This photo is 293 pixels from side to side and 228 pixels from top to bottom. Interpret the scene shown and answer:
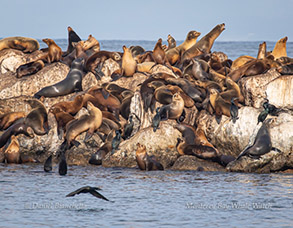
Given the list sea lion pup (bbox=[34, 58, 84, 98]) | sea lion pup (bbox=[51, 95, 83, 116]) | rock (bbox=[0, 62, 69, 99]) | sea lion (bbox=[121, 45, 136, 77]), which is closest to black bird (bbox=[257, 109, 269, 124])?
sea lion pup (bbox=[51, 95, 83, 116])

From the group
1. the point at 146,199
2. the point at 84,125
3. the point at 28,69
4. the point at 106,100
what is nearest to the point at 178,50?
the point at 28,69

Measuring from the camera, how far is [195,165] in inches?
735

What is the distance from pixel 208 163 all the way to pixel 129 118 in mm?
3211

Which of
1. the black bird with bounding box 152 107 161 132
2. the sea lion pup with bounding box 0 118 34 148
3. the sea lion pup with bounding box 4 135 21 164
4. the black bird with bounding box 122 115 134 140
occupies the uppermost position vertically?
the black bird with bounding box 152 107 161 132

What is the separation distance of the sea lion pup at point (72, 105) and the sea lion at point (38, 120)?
380mm

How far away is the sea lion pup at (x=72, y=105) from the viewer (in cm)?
2131

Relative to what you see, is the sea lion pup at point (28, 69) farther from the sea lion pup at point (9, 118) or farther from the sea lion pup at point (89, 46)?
the sea lion pup at point (9, 118)

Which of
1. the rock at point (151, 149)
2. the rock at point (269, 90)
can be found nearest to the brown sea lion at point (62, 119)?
the rock at point (151, 149)

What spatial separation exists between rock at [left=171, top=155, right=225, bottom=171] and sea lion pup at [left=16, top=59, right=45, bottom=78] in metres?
7.26

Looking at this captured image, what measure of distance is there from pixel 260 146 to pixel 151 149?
3169mm

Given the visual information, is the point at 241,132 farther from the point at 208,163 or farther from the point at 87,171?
the point at 87,171

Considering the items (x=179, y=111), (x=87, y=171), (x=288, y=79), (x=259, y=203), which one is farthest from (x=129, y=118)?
(x=259, y=203)

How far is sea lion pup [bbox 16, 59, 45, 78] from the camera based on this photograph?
78.3ft

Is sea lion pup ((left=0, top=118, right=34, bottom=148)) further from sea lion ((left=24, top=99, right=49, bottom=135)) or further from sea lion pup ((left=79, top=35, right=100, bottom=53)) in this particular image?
sea lion pup ((left=79, top=35, right=100, bottom=53))
